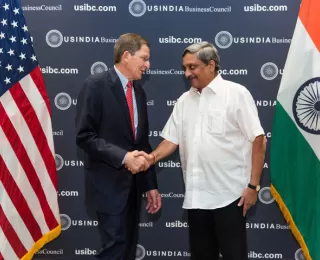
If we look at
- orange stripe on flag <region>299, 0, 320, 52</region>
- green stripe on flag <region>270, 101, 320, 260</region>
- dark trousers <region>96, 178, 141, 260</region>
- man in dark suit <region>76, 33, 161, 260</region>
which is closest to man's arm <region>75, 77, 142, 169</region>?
man in dark suit <region>76, 33, 161, 260</region>

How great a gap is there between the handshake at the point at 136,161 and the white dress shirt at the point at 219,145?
0.83 feet

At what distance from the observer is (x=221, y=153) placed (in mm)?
2412

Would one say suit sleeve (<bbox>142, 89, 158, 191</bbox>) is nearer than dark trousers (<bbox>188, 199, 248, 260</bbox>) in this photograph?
No

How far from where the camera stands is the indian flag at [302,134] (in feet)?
8.77

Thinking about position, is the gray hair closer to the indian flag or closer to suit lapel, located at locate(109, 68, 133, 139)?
suit lapel, located at locate(109, 68, 133, 139)

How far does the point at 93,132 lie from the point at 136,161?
291 mm

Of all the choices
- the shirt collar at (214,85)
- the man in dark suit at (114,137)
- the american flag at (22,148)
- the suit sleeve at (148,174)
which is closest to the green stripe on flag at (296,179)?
the shirt collar at (214,85)

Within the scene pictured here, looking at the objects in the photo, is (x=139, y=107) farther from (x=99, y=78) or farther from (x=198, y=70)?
(x=198, y=70)

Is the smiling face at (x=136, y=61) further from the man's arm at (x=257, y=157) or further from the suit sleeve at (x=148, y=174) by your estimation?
the man's arm at (x=257, y=157)

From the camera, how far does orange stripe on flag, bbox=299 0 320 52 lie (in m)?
2.66

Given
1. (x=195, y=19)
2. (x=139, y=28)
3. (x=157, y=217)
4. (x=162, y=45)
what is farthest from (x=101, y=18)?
(x=157, y=217)

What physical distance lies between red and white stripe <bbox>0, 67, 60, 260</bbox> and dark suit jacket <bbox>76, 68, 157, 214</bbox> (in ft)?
1.67

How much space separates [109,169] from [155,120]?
32.8 inches

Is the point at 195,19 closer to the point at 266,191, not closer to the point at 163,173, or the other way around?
the point at 163,173
